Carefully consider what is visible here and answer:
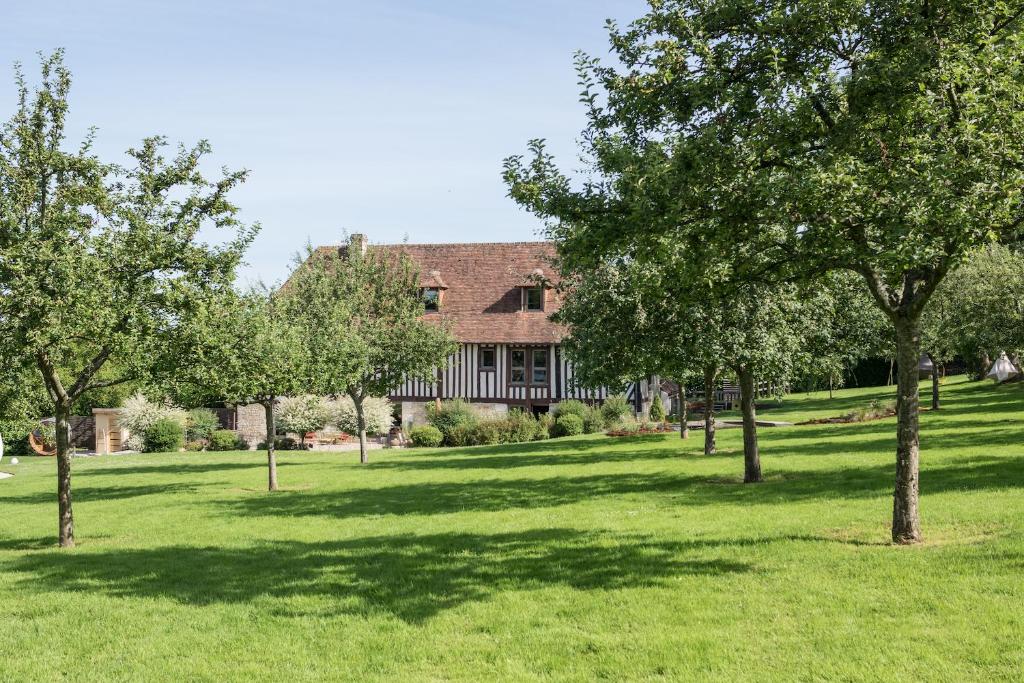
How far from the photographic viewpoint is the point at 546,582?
34.4 feet

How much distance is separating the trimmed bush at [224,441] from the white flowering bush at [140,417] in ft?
5.51

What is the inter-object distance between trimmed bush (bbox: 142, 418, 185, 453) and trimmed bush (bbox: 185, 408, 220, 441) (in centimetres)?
98

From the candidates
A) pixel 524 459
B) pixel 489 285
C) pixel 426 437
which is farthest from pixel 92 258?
pixel 489 285

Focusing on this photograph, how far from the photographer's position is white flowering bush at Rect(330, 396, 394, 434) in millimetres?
39750

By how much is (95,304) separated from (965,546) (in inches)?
481

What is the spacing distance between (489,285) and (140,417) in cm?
1724

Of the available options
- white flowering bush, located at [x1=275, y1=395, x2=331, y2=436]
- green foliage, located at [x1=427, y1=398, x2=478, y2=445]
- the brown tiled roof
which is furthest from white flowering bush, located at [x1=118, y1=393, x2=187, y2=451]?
green foliage, located at [x1=427, y1=398, x2=478, y2=445]

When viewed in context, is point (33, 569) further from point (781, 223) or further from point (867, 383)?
point (867, 383)

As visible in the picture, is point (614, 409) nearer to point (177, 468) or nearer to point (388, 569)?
point (177, 468)

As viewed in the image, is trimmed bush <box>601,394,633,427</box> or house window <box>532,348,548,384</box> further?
house window <box>532,348,548,384</box>

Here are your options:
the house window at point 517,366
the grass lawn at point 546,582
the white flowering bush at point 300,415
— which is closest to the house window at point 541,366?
the house window at point 517,366

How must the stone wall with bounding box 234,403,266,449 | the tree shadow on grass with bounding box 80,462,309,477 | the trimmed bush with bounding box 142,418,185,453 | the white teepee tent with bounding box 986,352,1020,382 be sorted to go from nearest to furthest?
the tree shadow on grass with bounding box 80,462,309,477
the trimmed bush with bounding box 142,418,185,453
the stone wall with bounding box 234,403,266,449
the white teepee tent with bounding box 986,352,1020,382

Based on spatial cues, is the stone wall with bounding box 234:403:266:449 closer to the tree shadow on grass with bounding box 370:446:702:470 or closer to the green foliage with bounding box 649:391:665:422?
the tree shadow on grass with bounding box 370:446:702:470

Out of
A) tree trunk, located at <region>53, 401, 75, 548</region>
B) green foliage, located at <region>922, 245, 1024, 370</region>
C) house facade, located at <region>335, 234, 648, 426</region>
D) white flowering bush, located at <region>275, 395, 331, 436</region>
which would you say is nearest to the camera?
tree trunk, located at <region>53, 401, 75, 548</region>
